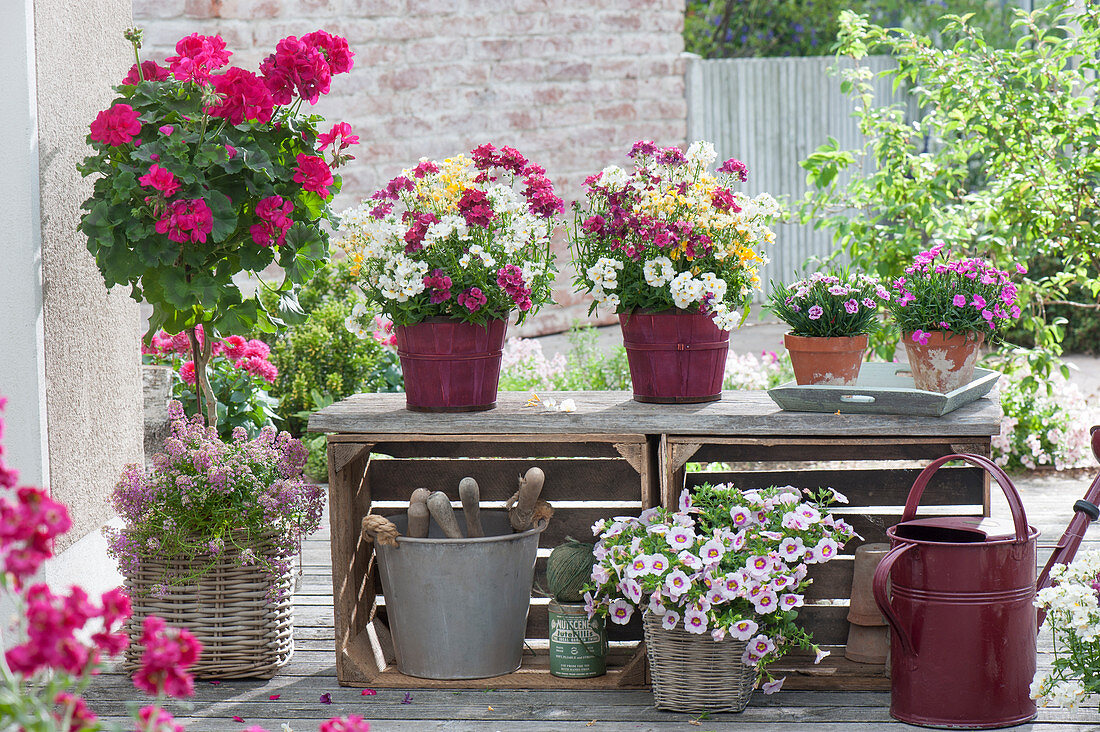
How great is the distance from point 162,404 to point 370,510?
1.46 metres

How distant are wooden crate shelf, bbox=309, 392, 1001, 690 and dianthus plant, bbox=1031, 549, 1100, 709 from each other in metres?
0.31

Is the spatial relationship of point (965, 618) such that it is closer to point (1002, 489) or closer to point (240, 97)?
point (1002, 489)

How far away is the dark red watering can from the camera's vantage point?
2395 mm

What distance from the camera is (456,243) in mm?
2701

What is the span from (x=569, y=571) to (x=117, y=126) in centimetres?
144

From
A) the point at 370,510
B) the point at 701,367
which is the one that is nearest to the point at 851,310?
the point at 701,367

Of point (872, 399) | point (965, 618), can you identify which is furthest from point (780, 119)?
point (965, 618)

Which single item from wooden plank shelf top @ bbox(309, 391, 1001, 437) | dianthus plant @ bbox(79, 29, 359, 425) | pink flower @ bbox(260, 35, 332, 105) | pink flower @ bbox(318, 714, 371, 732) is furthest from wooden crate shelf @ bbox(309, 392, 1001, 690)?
pink flower @ bbox(318, 714, 371, 732)

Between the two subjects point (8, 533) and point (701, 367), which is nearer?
point (8, 533)

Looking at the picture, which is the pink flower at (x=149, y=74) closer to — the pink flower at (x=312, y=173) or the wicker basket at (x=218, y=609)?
the pink flower at (x=312, y=173)

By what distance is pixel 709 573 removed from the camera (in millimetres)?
2529

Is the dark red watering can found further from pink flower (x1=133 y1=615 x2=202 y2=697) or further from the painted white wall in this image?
the painted white wall

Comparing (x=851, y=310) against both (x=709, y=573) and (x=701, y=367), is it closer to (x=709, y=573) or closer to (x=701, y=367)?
(x=701, y=367)

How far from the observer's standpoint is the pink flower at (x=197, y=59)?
103 inches
